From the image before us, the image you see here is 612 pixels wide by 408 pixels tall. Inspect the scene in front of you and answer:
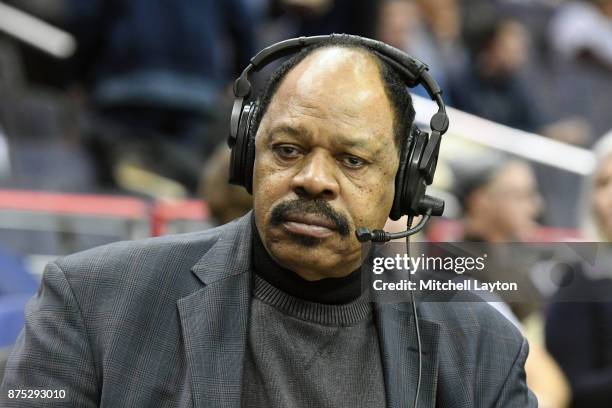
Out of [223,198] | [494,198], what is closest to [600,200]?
[494,198]

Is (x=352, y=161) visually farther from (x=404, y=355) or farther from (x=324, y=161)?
(x=404, y=355)

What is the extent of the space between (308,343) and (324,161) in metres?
0.27

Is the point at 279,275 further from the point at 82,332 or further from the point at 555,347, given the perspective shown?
the point at 555,347

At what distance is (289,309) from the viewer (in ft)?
5.23

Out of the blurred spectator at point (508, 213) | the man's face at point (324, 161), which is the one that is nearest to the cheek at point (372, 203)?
the man's face at point (324, 161)

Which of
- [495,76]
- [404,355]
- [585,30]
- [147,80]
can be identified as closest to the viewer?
[404,355]

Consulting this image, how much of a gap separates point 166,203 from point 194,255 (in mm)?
1893

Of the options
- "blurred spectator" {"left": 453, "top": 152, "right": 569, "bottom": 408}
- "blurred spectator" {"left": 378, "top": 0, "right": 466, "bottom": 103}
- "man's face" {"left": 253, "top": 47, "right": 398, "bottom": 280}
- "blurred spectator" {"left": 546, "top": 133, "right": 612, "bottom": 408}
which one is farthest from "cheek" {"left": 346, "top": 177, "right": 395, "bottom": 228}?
"blurred spectator" {"left": 378, "top": 0, "right": 466, "bottom": 103}

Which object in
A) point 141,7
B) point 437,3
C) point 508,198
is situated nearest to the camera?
point 508,198

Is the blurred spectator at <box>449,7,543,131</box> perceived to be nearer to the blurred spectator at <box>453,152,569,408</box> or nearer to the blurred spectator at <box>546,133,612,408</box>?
the blurred spectator at <box>453,152,569,408</box>

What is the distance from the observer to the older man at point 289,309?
4.78ft

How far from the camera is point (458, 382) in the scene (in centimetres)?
156

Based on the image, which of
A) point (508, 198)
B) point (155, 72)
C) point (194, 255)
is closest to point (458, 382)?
point (194, 255)

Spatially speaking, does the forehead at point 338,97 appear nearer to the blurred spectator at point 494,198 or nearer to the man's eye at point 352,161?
the man's eye at point 352,161
